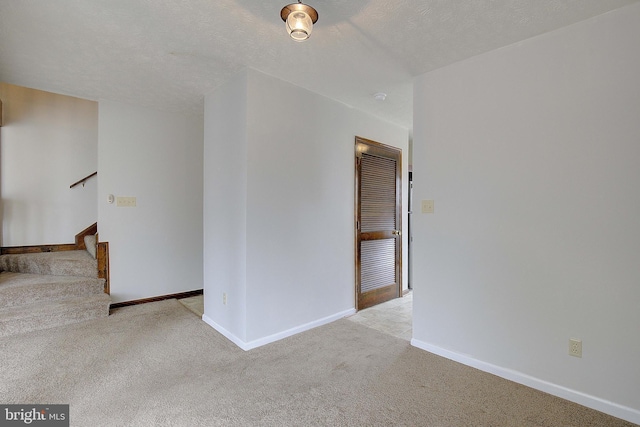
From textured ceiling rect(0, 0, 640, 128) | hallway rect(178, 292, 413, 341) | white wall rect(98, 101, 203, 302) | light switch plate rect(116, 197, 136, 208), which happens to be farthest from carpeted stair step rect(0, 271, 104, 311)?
textured ceiling rect(0, 0, 640, 128)

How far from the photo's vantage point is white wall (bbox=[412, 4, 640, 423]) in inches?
69.4

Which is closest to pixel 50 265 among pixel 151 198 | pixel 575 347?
pixel 151 198

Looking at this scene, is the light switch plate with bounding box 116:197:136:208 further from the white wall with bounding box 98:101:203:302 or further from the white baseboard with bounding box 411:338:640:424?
the white baseboard with bounding box 411:338:640:424

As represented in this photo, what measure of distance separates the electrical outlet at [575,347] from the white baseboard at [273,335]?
2.00 meters

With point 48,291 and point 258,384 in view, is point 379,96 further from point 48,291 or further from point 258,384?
point 48,291

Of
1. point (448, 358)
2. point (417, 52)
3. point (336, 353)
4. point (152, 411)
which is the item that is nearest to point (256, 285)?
point (336, 353)

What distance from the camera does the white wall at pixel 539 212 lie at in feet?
5.78

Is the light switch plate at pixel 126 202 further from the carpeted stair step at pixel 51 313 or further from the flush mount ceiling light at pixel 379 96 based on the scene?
the flush mount ceiling light at pixel 379 96

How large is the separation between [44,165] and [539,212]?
5.65 metres

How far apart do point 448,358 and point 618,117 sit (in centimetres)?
198

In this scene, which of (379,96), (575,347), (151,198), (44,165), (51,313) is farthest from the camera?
(44,165)

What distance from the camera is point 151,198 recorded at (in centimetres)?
382

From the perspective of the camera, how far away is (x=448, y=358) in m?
2.42

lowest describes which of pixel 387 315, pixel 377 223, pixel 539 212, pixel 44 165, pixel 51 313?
pixel 387 315
